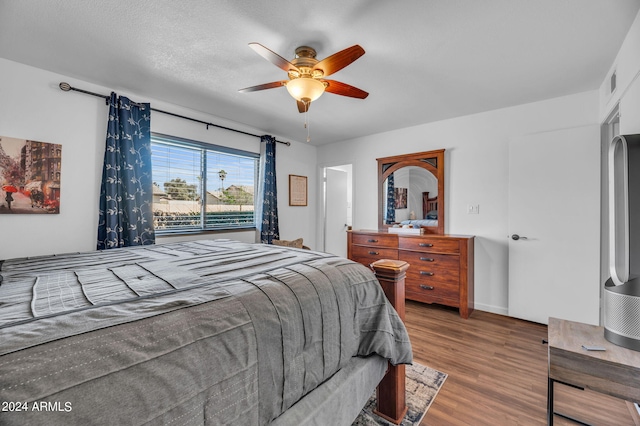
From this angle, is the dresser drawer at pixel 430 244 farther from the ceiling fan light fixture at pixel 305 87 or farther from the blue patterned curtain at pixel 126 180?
the blue patterned curtain at pixel 126 180

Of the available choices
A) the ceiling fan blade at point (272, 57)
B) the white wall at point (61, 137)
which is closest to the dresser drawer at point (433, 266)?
the ceiling fan blade at point (272, 57)

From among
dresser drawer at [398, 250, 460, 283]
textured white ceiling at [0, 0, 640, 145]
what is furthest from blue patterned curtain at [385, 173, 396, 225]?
textured white ceiling at [0, 0, 640, 145]

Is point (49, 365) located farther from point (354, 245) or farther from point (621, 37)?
point (354, 245)

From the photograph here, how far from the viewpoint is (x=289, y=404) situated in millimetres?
1005

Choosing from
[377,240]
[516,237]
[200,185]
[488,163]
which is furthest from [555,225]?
[200,185]

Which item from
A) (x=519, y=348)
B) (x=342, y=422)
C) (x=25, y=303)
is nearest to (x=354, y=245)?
(x=519, y=348)

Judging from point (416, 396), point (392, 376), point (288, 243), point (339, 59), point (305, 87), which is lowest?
point (416, 396)

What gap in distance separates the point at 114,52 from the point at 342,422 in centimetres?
290

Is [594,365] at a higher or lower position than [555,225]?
lower

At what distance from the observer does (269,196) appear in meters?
4.07

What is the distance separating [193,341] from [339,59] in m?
1.79

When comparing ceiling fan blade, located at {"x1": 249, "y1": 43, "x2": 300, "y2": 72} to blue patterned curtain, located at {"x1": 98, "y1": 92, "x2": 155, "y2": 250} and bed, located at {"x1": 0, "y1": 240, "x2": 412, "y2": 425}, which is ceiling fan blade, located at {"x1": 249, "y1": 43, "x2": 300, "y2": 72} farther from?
blue patterned curtain, located at {"x1": 98, "y1": 92, "x2": 155, "y2": 250}

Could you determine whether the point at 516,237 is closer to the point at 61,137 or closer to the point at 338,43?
the point at 338,43

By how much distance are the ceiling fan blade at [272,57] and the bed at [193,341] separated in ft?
4.27
